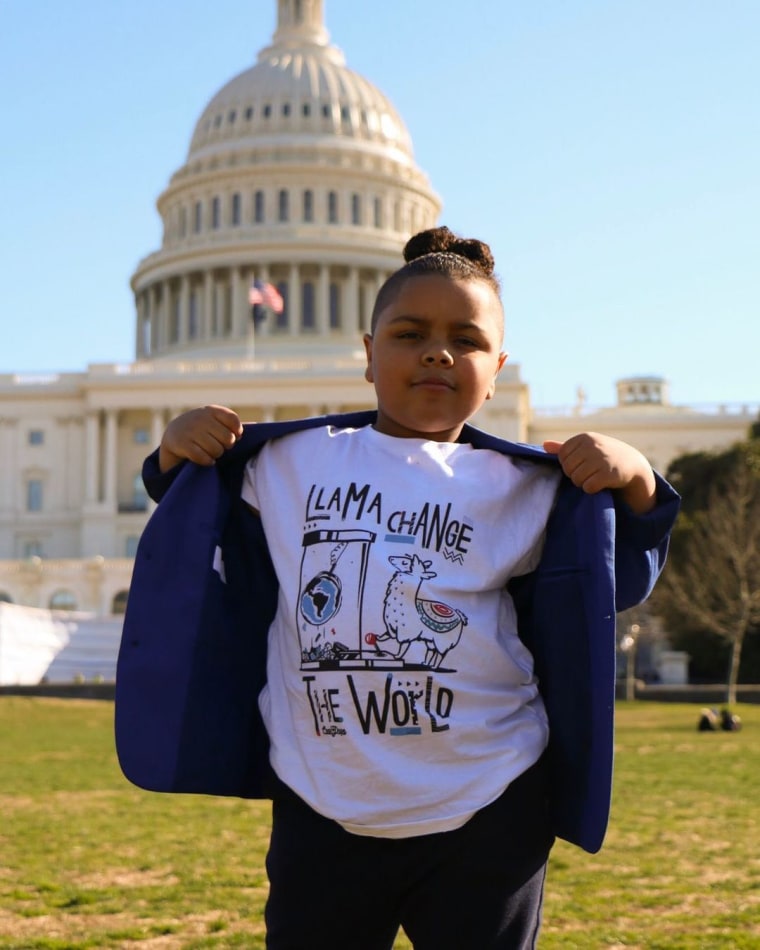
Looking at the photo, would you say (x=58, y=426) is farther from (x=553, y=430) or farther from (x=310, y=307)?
(x=553, y=430)

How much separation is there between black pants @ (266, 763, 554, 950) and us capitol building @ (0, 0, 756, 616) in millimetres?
62620

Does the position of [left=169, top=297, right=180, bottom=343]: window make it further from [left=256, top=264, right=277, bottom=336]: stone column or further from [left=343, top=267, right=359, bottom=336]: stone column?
[left=343, top=267, right=359, bottom=336]: stone column

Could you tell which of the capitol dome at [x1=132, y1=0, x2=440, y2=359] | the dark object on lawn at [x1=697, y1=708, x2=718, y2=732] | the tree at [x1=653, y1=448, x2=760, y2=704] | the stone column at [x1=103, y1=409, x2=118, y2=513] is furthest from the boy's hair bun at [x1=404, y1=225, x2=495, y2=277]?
the capitol dome at [x1=132, y1=0, x2=440, y2=359]

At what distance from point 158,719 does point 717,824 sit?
26.1ft

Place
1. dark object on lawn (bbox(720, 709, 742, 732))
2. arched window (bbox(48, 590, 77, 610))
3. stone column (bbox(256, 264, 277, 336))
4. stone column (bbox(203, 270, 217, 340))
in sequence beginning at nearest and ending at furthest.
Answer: dark object on lawn (bbox(720, 709, 742, 732)) < arched window (bbox(48, 590, 77, 610)) < stone column (bbox(256, 264, 277, 336)) < stone column (bbox(203, 270, 217, 340))

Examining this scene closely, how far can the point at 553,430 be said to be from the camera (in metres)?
83.4

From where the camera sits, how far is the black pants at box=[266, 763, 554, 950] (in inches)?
147

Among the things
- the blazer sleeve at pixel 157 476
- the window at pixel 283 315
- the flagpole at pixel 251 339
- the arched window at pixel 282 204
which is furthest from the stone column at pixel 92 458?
the blazer sleeve at pixel 157 476

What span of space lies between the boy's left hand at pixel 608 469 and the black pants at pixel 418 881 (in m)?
0.75

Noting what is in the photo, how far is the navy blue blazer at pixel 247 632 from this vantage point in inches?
152

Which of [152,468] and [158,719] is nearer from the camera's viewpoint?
[158,719]

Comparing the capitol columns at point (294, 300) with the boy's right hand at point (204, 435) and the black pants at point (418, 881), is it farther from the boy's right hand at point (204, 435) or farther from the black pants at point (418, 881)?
the black pants at point (418, 881)

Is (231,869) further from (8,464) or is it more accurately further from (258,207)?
(258,207)

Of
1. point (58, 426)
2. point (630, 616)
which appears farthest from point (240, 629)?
point (58, 426)
